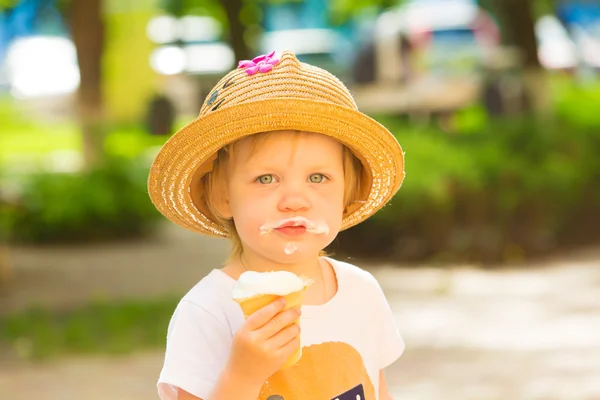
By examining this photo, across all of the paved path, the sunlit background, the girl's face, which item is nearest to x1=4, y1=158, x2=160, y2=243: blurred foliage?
the sunlit background

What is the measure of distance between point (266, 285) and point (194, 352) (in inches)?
11.7

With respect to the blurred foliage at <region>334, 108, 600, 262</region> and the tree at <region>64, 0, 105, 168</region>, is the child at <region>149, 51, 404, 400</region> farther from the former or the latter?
the tree at <region>64, 0, 105, 168</region>

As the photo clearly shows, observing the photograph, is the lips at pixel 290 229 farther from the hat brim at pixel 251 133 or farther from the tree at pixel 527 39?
the tree at pixel 527 39

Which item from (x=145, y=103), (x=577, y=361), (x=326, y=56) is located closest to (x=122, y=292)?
(x=577, y=361)

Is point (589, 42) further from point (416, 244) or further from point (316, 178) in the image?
point (316, 178)

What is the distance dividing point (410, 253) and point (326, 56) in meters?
13.9

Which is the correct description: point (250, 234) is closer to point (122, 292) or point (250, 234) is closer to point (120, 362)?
point (120, 362)

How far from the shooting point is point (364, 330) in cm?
240

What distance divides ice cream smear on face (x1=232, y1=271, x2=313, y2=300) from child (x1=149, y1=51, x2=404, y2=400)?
43 mm

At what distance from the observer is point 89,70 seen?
11.1m

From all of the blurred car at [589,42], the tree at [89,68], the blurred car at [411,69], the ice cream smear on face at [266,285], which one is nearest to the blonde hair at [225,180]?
the ice cream smear on face at [266,285]

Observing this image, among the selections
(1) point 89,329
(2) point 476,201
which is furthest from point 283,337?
(2) point 476,201

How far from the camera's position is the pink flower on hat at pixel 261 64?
88.7 inches

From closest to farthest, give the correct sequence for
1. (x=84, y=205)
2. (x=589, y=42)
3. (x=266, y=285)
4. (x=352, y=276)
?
1. (x=266, y=285)
2. (x=352, y=276)
3. (x=84, y=205)
4. (x=589, y=42)
